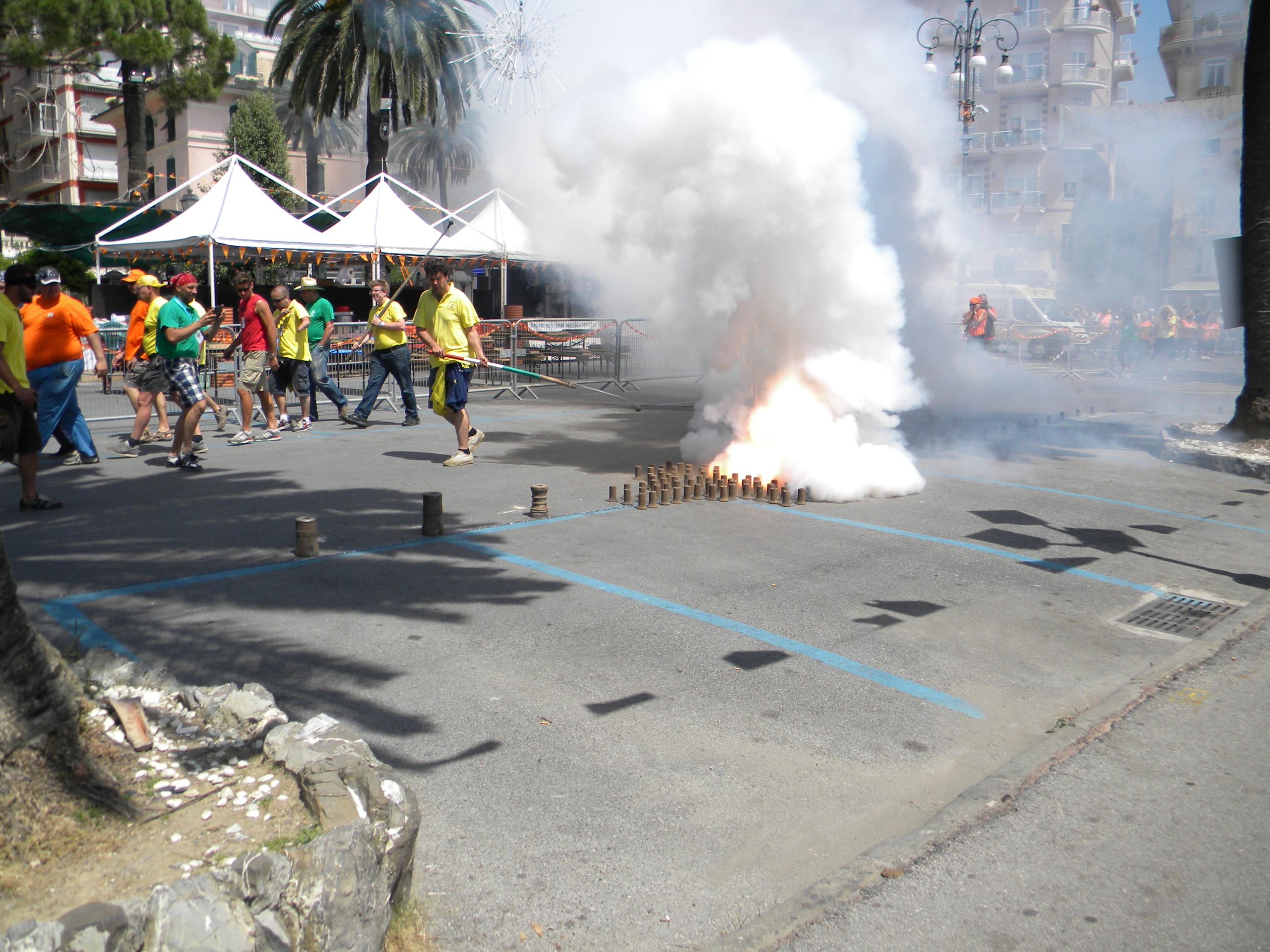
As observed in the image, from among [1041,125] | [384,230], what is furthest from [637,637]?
[1041,125]

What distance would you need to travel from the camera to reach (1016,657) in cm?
504

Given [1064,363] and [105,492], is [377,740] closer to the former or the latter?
[105,492]

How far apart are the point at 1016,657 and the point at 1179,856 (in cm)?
179

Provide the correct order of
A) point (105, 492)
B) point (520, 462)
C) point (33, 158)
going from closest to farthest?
point (105, 492) → point (520, 462) → point (33, 158)

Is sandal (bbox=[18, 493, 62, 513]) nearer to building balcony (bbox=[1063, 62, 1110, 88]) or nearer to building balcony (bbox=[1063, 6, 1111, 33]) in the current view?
building balcony (bbox=[1063, 6, 1111, 33])

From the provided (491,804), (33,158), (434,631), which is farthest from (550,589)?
(33,158)

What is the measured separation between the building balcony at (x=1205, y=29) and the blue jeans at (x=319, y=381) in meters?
17.1

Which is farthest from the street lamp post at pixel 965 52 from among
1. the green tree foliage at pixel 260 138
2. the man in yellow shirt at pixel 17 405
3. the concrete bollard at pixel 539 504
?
the green tree foliage at pixel 260 138

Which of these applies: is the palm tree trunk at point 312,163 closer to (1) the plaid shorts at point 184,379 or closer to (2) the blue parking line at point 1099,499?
(1) the plaid shorts at point 184,379

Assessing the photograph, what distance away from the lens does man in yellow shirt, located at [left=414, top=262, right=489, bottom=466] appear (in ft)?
32.3

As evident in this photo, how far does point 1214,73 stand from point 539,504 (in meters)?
24.2

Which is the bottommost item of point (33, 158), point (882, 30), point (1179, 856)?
point (1179, 856)

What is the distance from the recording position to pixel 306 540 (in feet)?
21.3

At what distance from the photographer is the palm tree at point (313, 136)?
48312 millimetres
